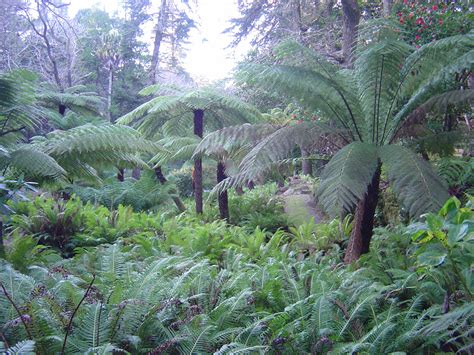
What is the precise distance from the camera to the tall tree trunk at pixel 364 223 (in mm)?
4008

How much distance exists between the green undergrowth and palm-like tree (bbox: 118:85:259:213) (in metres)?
4.38

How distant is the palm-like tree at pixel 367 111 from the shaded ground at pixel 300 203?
343 cm

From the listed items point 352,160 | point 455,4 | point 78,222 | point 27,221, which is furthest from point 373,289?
point 455,4

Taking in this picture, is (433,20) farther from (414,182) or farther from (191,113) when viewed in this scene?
(191,113)

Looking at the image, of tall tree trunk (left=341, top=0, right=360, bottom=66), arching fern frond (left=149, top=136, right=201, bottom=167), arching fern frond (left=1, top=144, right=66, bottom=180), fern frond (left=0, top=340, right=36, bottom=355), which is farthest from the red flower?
fern frond (left=0, top=340, right=36, bottom=355)

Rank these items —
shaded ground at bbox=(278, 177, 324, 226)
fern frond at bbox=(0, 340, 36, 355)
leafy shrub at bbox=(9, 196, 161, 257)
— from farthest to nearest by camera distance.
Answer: shaded ground at bbox=(278, 177, 324, 226), leafy shrub at bbox=(9, 196, 161, 257), fern frond at bbox=(0, 340, 36, 355)

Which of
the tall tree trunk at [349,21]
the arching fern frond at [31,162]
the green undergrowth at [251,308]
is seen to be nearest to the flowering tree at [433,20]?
the tall tree trunk at [349,21]

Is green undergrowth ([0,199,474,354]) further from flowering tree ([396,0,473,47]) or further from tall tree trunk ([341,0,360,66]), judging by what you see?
tall tree trunk ([341,0,360,66])

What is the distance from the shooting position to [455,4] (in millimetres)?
6363

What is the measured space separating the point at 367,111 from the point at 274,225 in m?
3.89

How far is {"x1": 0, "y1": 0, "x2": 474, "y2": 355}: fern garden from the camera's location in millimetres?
2057

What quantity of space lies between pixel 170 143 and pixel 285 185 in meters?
5.37

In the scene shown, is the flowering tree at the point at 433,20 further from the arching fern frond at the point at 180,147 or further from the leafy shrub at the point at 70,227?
the leafy shrub at the point at 70,227

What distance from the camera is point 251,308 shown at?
98.0 inches
